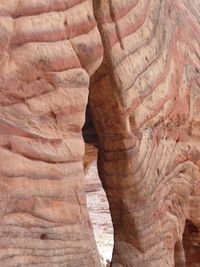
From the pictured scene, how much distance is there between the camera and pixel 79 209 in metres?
1.60

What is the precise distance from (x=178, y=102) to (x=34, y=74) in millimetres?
712

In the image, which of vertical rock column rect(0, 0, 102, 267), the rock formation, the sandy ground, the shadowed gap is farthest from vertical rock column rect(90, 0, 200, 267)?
the sandy ground

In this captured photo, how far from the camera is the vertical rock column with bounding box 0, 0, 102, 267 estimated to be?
56.1 inches

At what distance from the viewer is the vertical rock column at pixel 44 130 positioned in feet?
4.68

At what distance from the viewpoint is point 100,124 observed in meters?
1.86

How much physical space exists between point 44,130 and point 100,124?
1.16 feet

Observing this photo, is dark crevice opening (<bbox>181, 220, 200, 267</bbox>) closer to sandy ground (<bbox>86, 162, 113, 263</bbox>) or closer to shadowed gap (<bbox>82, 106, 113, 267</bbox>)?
shadowed gap (<bbox>82, 106, 113, 267</bbox>)

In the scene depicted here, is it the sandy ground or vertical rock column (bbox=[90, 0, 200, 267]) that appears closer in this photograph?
vertical rock column (bbox=[90, 0, 200, 267])

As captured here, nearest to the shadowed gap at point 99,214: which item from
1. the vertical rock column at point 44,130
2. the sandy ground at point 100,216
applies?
the sandy ground at point 100,216

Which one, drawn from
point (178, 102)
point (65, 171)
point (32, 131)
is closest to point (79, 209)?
point (65, 171)

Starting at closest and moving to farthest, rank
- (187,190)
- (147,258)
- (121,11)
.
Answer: (121,11)
(147,258)
(187,190)

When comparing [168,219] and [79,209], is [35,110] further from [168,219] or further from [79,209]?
[168,219]

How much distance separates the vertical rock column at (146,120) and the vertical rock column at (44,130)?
0.16m

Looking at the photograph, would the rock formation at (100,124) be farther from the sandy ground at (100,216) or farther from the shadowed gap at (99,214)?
the sandy ground at (100,216)
